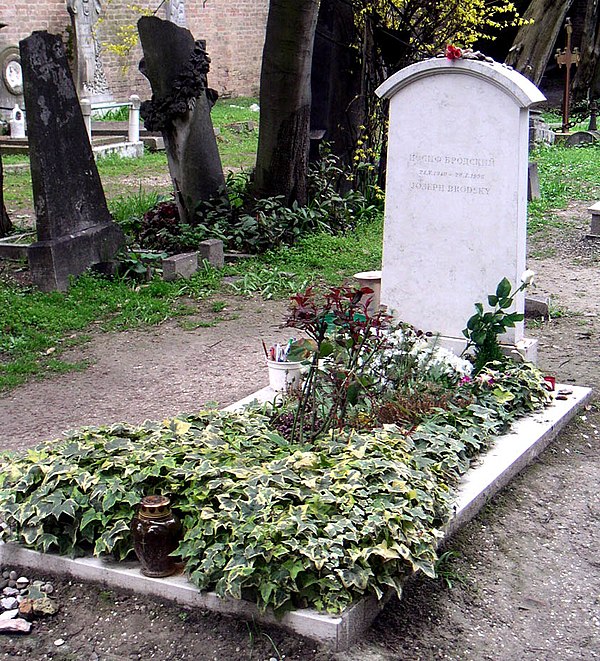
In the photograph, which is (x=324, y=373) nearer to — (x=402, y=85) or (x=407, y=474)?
(x=407, y=474)

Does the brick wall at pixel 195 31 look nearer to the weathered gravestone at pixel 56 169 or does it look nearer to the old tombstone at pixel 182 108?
the old tombstone at pixel 182 108

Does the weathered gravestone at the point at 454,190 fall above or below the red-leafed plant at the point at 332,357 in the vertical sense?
above

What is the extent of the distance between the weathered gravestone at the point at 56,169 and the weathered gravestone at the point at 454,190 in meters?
3.26

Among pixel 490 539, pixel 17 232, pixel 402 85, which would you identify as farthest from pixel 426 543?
pixel 17 232

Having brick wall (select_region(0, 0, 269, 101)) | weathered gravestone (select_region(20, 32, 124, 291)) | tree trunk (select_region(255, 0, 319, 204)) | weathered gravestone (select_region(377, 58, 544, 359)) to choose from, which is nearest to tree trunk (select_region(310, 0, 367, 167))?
tree trunk (select_region(255, 0, 319, 204))

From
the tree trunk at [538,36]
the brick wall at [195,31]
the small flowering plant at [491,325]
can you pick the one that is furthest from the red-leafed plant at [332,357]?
the brick wall at [195,31]

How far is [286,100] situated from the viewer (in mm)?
9773

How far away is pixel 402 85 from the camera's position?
5.88 metres

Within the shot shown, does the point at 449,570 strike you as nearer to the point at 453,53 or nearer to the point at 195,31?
the point at 453,53

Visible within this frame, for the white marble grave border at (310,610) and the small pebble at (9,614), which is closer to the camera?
the white marble grave border at (310,610)

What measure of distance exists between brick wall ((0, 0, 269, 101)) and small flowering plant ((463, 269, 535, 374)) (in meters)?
15.5

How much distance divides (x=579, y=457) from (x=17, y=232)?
6.93 metres

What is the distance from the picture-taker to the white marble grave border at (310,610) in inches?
127

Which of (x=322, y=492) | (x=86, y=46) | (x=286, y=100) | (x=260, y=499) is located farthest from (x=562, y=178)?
(x=260, y=499)
